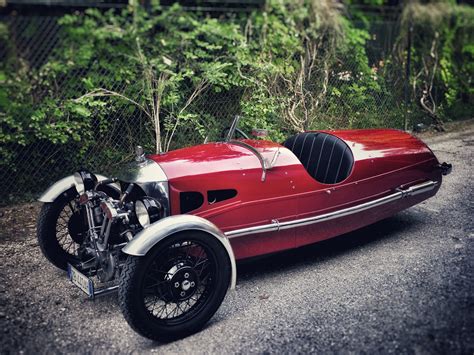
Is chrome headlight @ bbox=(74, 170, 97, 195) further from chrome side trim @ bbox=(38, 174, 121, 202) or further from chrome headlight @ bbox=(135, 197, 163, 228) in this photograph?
chrome headlight @ bbox=(135, 197, 163, 228)

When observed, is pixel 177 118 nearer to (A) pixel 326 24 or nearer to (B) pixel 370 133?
(B) pixel 370 133

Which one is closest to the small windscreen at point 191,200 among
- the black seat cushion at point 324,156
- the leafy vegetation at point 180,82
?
the black seat cushion at point 324,156

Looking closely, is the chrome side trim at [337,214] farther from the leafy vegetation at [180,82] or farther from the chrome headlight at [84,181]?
the leafy vegetation at [180,82]

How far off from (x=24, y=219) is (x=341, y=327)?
363cm

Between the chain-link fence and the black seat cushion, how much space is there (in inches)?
83.7

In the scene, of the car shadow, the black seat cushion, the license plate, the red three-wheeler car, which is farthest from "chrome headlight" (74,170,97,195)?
the black seat cushion

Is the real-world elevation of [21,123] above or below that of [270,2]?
below

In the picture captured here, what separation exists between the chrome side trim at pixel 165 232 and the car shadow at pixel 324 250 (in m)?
0.92

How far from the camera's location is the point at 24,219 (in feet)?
16.9

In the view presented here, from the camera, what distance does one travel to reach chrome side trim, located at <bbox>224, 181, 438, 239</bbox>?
353 centimetres

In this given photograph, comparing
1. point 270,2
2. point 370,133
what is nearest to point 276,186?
point 370,133

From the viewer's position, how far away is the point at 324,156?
168 inches

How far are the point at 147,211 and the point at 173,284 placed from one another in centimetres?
52

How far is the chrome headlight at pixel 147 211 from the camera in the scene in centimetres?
320
